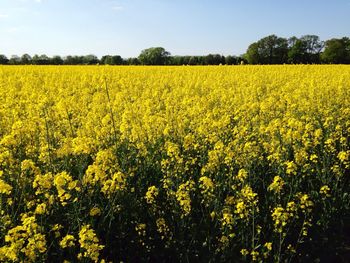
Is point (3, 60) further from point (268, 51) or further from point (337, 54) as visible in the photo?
point (337, 54)

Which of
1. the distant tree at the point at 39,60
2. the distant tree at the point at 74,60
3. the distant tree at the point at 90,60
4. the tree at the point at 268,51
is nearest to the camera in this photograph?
the distant tree at the point at 39,60

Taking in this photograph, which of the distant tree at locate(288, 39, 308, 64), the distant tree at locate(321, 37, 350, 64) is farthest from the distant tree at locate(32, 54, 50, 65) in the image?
the distant tree at locate(321, 37, 350, 64)

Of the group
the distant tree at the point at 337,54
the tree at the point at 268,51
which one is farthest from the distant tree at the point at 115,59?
the distant tree at the point at 337,54

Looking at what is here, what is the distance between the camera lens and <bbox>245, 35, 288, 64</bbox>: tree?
152 ft

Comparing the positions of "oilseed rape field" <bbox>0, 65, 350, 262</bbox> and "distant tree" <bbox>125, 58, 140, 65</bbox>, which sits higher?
"oilseed rape field" <bbox>0, 65, 350, 262</bbox>

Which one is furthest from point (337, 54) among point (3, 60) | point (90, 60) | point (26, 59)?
point (3, 60)

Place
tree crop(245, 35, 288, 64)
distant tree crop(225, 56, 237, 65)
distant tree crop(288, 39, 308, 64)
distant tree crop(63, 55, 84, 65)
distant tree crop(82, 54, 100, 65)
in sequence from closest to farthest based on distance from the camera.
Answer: distant tree crop(82, 54, 100, 65)
distant tree crop(225, 56, 237, 65)
distant tree crop(288, 39, 308, 64)
tree crop(245, 35, 288, 64)
distant tree crop(63, 55, 84, 65)

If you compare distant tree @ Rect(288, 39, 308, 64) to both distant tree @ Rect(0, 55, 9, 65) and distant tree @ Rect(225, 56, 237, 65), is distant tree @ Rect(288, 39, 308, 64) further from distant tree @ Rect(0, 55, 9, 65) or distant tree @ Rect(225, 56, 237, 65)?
distant tree @ Rect(0, 55, 9, 65)

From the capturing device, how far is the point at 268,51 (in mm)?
52688

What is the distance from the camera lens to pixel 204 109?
778 centimetres

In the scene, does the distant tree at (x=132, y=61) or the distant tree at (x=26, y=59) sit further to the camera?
the distant tree at (x=132, y=61)

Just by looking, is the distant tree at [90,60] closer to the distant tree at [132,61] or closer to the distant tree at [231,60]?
the distant tree at [132,61]

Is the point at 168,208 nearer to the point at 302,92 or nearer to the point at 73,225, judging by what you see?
the point at 73,225

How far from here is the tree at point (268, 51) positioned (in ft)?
152
